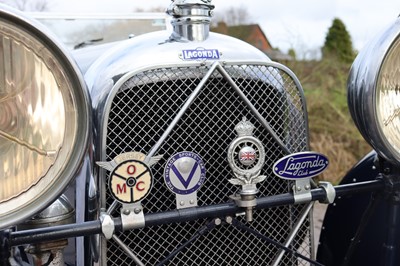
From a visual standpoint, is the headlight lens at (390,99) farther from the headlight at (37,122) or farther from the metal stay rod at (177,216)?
the headlight at (37,122)

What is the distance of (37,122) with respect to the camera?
128 centimetres

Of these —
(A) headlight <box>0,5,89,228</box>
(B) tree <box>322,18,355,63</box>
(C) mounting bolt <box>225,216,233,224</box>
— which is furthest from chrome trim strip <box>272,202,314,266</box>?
(B) tree <box>322,18,355,63</box>

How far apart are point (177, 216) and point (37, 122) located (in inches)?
18.4

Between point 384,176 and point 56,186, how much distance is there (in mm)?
1048

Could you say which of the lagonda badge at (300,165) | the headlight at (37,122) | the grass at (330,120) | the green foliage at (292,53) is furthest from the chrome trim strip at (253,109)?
the green foliage at (292,53)

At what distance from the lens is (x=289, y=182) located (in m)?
1.74

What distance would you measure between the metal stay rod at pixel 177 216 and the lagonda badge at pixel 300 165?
0.06m

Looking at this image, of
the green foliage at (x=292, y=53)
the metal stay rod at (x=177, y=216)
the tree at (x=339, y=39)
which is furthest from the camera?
the tree at (x=339, y=39)

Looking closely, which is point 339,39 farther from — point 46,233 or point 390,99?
point 46,233

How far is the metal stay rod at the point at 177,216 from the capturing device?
1334mm

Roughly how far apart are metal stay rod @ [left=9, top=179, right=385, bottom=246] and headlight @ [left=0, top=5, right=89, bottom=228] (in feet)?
0.49

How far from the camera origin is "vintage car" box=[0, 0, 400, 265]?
1263mm

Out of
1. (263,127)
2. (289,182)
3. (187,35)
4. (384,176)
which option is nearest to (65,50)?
(187,35)

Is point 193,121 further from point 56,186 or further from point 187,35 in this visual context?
point 56,186
